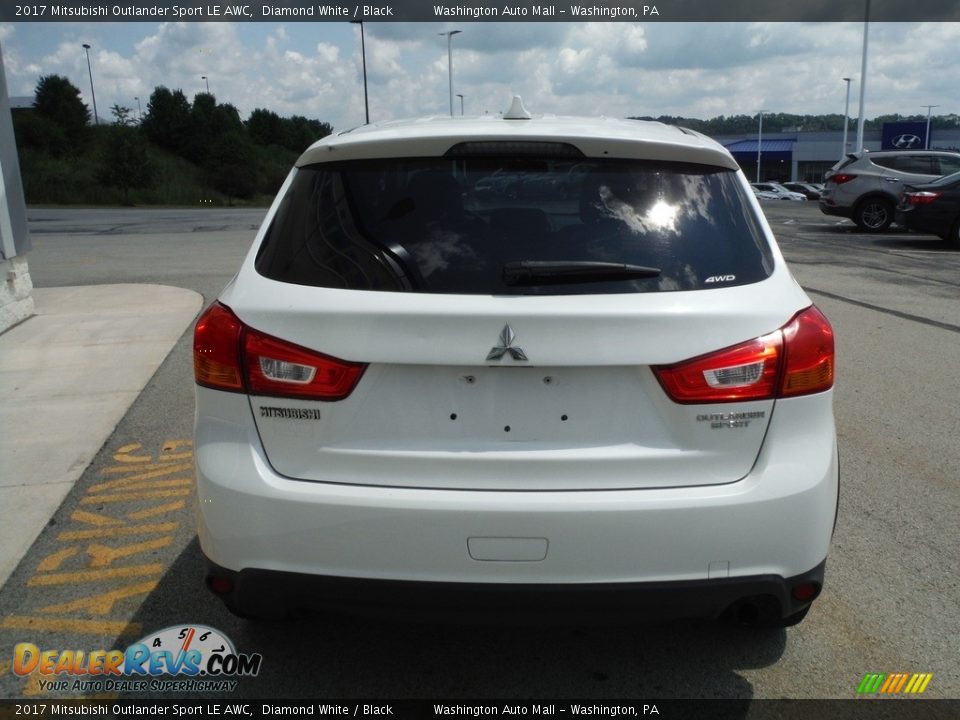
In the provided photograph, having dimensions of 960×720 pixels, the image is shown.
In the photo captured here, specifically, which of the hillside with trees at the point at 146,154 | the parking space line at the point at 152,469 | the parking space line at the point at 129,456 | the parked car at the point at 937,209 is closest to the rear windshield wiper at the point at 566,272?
the parking space line at the point at 152,469

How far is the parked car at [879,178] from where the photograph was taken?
19516 millimetres

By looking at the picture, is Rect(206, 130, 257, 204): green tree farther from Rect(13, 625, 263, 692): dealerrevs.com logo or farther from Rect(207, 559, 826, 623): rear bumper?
Rect(207, 559, 826, 623): rear bumper

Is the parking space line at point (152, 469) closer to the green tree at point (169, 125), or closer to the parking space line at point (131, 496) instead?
the parking space line at point (131, 496)

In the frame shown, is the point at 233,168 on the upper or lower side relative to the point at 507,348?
lower

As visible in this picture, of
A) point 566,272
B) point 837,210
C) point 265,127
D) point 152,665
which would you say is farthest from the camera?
point 265,127

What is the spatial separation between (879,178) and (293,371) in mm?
19757

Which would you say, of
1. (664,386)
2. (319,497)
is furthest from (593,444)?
(319,497)

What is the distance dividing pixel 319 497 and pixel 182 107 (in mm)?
75602

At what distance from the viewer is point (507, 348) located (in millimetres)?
2375

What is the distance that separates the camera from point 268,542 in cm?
249

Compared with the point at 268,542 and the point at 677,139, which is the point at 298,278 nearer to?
the point at 268,542

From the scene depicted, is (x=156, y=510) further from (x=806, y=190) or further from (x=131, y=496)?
(x=806, y=190)

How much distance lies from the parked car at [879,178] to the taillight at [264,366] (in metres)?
19.6

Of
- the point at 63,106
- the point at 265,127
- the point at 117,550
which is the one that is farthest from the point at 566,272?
the point at 265,127
